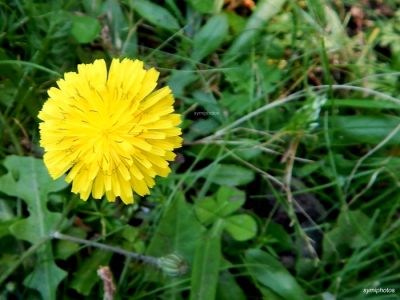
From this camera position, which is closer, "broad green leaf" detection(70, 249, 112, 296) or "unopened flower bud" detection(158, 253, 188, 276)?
"unopened flower bud" detection(158, 253, 188, 276)

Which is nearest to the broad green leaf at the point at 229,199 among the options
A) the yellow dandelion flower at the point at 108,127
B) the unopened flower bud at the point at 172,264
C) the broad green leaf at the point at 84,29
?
the unopened flower bud at the point at 172,264

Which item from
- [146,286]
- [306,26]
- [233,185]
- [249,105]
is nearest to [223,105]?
[249,105]

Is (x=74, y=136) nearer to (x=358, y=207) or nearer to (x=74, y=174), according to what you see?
→ (x=74, y=174)

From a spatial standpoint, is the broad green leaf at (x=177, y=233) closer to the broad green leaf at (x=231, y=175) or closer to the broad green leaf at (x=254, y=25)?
the broad green leaf at (x=231, y=175)

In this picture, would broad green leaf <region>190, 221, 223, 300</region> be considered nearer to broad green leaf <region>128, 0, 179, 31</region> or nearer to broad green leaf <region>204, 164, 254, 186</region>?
broad green leaf <region>204, 164, 254, 186</region>

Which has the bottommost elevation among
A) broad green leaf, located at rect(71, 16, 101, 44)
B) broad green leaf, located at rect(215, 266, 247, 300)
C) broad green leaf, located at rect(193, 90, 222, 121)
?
broad green leaf, located at rect(215, 266, 247, 300)

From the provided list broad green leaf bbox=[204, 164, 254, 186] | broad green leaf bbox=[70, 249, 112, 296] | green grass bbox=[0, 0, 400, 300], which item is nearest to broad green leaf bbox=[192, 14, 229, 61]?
green grass bbox=[0, 0, 400, 300]

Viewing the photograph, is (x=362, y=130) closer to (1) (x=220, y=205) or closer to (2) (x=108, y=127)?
(1) (x=220, y=205)
